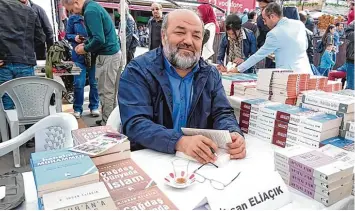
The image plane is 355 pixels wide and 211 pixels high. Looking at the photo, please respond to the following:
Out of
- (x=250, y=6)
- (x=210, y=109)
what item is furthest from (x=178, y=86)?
(x=250, y=6)

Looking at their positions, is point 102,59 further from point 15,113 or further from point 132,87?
point 132,87

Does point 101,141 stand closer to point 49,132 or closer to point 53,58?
point 49,132

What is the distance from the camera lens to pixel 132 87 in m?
1.62

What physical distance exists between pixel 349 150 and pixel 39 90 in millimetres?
2571

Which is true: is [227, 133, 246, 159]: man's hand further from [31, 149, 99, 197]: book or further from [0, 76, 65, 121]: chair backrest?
[0, 76, 65, 121]: chair backrest

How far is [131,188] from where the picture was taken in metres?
0.99

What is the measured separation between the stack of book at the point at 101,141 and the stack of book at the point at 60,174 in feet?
0.26

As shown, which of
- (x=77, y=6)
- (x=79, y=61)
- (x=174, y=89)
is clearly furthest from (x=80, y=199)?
(x=79, y=61)

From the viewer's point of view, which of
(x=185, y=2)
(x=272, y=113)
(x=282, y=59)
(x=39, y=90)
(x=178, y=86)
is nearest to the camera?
(x=272, y=113)

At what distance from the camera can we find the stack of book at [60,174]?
87 cm

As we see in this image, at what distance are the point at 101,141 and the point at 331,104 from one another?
1105mm

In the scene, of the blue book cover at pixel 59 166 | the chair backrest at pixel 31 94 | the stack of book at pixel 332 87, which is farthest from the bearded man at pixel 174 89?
the chair backrest at pixel 31 94

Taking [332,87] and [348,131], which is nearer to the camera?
[348,131]

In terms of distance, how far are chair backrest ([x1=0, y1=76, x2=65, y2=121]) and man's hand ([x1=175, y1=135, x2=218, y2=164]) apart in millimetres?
1975
